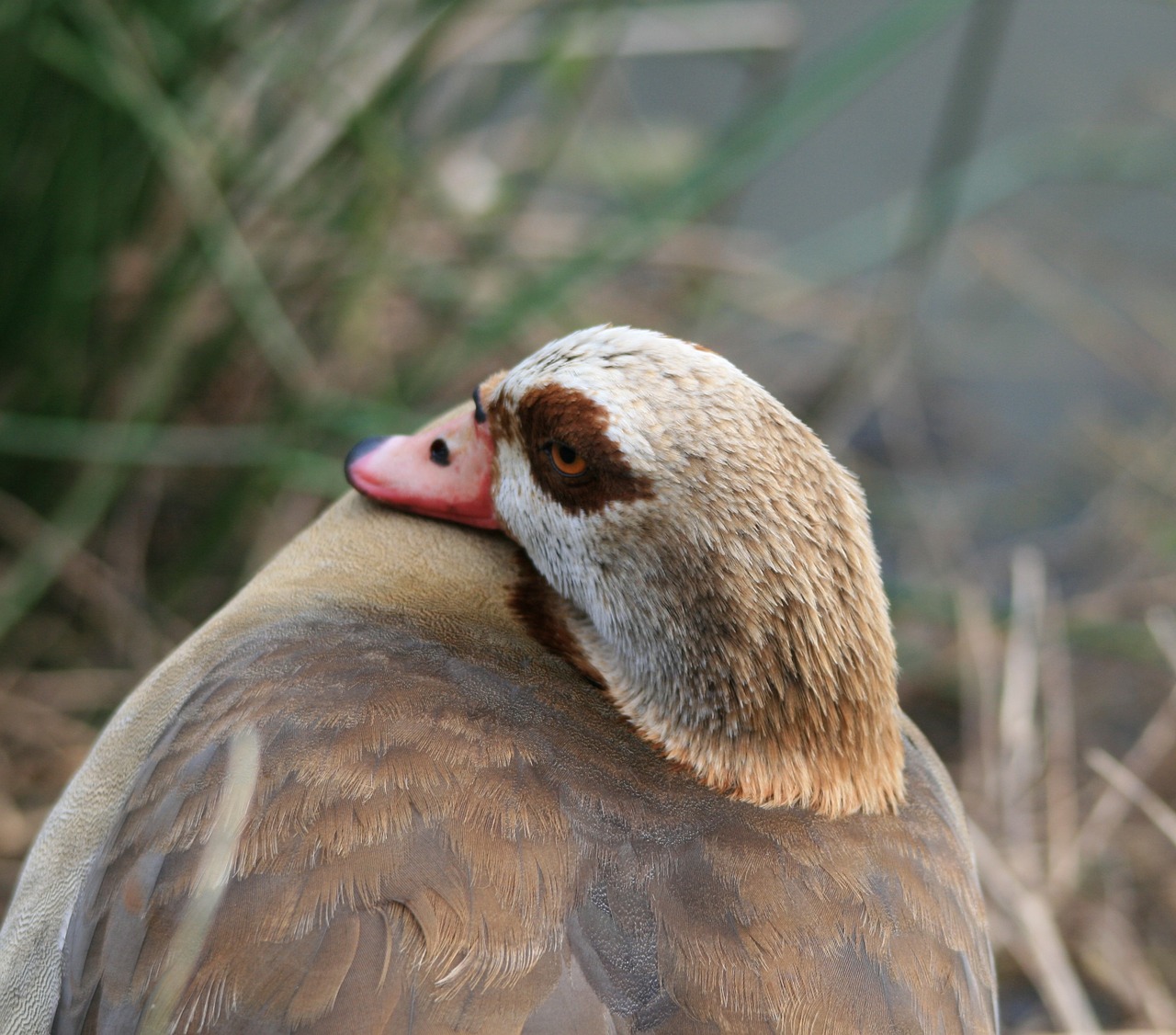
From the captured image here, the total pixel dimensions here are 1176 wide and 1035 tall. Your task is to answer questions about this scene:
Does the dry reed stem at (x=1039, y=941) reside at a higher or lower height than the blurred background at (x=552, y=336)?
lower

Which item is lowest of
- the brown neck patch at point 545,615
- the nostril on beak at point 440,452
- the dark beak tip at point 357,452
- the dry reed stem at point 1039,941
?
the dry reed stem at point 1039,941

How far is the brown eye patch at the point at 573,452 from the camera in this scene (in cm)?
161

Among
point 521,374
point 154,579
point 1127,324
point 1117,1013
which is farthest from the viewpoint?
point 1127,324

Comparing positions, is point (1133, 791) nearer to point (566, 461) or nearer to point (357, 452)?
point (566, 461)

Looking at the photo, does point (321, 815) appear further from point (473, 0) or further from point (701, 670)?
point (473, 0)

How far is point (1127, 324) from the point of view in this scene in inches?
181

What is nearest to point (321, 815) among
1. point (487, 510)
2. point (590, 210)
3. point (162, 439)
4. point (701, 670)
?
point (701, 670)

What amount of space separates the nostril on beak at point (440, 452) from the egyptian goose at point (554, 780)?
2 cm

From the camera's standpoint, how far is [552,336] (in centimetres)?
386

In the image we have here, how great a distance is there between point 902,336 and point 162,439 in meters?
2.11

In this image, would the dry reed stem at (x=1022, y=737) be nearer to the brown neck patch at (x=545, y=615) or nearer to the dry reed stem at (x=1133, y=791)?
the dry reed stem at (x=1133, y=791)

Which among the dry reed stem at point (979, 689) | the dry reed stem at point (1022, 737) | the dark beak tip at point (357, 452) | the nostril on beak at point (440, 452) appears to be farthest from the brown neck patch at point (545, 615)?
the dry reed stem at point (979, 689)

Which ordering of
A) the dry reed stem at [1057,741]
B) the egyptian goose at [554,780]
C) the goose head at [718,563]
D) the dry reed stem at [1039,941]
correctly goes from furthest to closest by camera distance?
1. the dry reed stem at [1057,741]
2. the dry reed stem at [1039,941]
3. the goose head at [718,563]
4. the egyptian goose at [554,780]

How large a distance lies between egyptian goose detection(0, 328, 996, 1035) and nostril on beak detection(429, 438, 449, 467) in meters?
0.02
